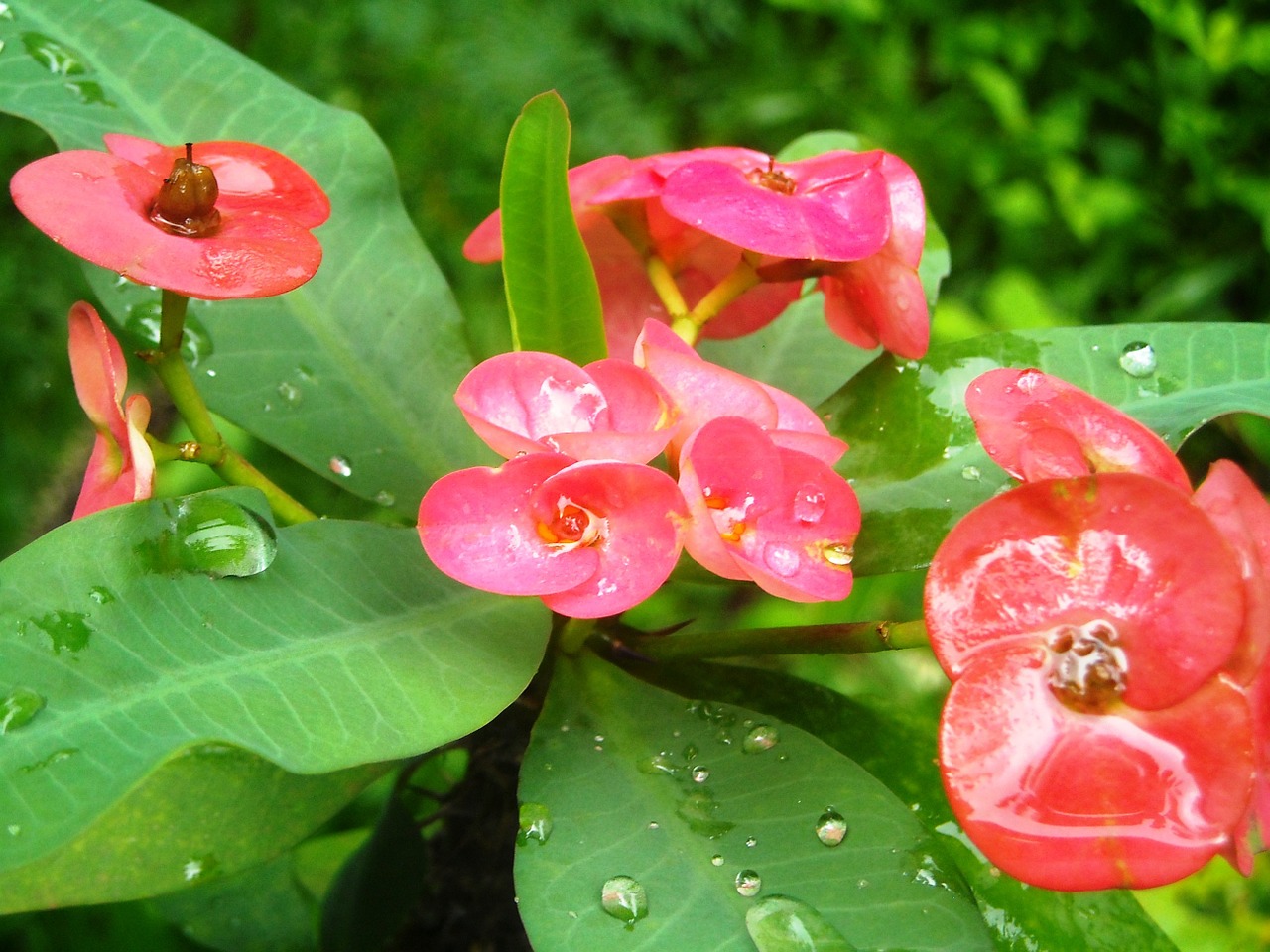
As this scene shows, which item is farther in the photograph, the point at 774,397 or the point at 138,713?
the point at 774,397

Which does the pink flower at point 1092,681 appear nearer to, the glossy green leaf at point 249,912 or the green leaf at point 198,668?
the green leaf at point 198,668

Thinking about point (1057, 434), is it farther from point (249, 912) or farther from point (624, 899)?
point (249, 912)

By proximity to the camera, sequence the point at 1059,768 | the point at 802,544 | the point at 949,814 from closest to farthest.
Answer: the point at 1059,768, the point at 802,544, the point at 949,814

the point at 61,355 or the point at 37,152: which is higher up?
the point at 37,152

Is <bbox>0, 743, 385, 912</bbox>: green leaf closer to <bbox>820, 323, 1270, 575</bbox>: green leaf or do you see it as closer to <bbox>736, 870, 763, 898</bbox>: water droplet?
<bbox>736, 870, 763, 898</bbox>: water droplet

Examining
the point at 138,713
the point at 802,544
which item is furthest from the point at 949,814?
the point at 138,713

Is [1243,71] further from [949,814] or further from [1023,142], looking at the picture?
[949,814]
